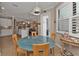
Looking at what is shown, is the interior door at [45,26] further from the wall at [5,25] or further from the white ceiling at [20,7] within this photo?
Result: the wall at [5,25]

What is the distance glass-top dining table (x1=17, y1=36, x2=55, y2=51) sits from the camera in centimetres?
144

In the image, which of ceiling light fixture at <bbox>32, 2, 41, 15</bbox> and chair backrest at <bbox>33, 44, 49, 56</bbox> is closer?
chair backrest at <bbox>33, 44, 49, 56</bbox>

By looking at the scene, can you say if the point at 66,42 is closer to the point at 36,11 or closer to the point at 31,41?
the point at 31,41

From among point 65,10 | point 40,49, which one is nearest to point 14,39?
point 40,49

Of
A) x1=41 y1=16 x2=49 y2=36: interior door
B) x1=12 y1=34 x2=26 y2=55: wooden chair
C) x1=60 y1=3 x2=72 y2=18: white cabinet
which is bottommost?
x1=12 y1=34 x2=26 y2=55: wooden chair

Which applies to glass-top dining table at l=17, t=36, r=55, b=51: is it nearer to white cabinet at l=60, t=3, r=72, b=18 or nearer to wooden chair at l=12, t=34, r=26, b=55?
wooden chair at l=12, t=34, r=26, b=55

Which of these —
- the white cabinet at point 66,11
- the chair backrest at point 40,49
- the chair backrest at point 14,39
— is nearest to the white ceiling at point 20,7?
the white cabinet at point 66,11

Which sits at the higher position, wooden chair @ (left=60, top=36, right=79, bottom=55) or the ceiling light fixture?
the ceiling light fixture

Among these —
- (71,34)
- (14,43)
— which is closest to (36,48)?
(14,43)

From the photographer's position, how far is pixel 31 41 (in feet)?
4.89

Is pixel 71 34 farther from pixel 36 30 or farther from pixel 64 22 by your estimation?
pixel 36 30

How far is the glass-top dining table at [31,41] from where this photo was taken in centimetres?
144

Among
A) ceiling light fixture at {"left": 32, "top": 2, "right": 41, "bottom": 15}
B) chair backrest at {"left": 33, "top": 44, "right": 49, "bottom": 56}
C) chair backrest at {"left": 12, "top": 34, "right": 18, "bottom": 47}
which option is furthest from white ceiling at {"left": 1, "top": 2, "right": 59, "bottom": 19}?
chair backrest at {"left": 33, "top": 44, "right": 49, "bottom": 56}

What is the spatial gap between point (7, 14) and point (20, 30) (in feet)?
1.00
